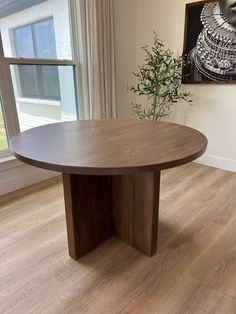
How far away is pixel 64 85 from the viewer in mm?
2707

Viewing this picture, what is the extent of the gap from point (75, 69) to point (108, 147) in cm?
184

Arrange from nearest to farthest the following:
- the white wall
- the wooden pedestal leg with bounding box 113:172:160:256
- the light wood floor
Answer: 1. the light wood floor
2. the wooden pedestal leg with bounding box 113:172:160:256
3. the white wall

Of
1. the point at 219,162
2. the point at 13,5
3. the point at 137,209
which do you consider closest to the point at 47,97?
the point at 13,5

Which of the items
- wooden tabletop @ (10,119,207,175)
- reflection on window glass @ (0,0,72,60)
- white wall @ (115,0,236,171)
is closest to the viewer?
wooden tabletop @ (10,119,207,175)

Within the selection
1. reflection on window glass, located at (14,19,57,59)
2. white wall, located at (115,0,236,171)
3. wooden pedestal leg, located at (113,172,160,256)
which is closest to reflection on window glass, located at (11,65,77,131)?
reflection on window glass, located at (14,19,57,59)

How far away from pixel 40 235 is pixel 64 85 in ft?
5.65

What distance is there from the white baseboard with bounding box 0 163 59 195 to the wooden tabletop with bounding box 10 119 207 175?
0.95 meters

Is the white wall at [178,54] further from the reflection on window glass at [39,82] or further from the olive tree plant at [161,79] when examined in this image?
the reflection on window glass at [39,82]

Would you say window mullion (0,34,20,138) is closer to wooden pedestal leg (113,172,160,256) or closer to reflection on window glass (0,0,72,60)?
reflection on window glass (0,0,72,60)

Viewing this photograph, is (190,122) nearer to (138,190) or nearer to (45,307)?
(138,190)

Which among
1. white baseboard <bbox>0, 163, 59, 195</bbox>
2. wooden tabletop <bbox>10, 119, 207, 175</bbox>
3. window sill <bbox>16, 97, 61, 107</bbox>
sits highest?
window sill <bbox>16, 97, 61, 107</bbox>

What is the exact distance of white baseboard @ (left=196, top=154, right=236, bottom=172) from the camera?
2709mm

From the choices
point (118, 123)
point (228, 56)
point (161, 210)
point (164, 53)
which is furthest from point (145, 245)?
point (164, 53)

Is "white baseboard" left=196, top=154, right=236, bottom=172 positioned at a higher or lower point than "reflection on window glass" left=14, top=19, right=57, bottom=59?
lower
